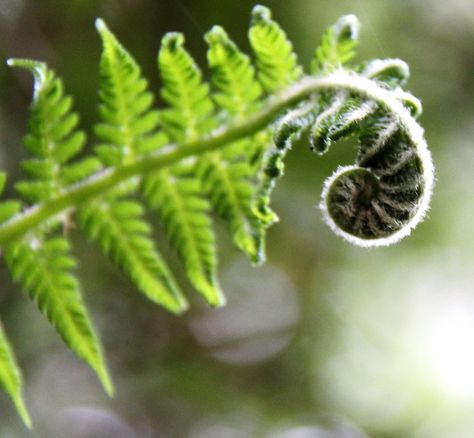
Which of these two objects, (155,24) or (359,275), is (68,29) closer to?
(155,24)

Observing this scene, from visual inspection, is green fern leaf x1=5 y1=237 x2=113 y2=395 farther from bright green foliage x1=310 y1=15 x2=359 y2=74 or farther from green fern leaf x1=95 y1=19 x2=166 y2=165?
bright green foliage x1=310 y1=15 x2=359 y2=74

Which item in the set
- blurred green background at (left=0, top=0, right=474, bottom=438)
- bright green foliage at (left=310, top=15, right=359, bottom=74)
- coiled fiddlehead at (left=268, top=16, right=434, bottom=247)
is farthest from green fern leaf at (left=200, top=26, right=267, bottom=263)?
blurred green background at (left=0, top=0, right=474, bottom=438)

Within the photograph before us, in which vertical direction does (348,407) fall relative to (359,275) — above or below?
below

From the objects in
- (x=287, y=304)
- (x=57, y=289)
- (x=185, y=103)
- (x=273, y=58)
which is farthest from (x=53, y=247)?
(x=287, y=304)

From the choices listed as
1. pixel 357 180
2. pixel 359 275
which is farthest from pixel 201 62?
pixel 357 180

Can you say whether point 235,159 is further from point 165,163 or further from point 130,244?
point 130,244
